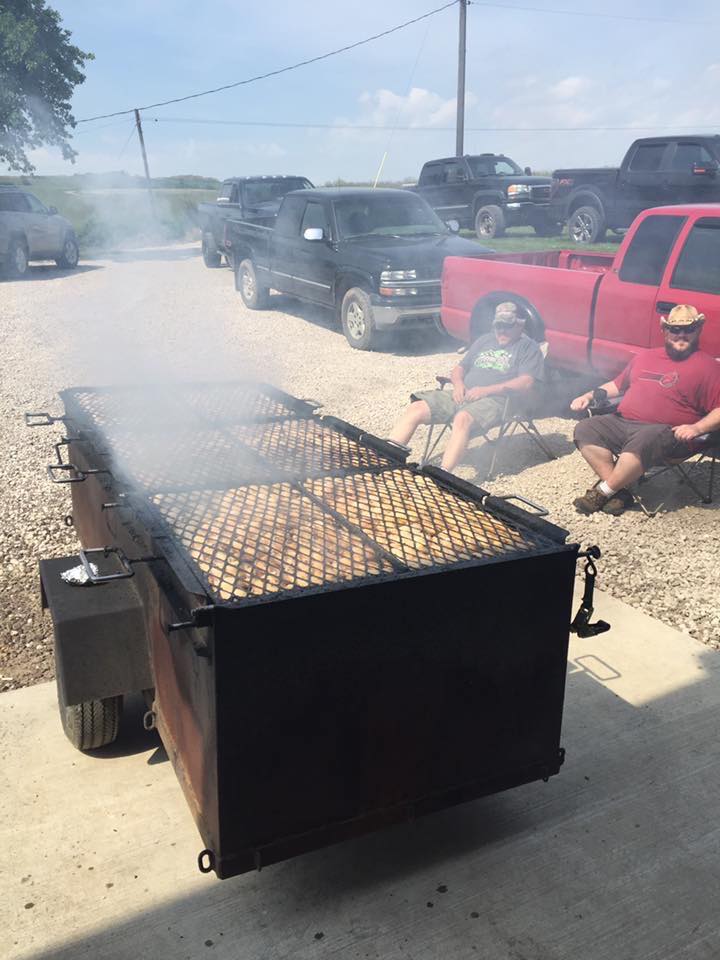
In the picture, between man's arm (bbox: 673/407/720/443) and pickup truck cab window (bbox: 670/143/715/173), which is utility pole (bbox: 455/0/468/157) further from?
man's arm (bbox: 673/407/720/443)

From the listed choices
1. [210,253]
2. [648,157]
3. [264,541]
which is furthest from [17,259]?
[264,541]

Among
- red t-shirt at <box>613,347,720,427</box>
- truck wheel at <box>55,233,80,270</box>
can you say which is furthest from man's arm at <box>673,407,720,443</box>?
truck wheel at <box>55,233,80,270</box>

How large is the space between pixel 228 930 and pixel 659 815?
5.05 feet

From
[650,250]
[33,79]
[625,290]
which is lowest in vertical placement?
[625,290]

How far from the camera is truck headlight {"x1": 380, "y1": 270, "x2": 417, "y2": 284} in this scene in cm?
1005

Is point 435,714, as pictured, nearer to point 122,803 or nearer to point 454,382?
point 122,803

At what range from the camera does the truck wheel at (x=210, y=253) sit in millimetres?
18158

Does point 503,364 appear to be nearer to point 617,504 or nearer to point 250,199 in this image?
point 617,504

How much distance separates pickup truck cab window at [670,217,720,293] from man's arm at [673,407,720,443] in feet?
4.63

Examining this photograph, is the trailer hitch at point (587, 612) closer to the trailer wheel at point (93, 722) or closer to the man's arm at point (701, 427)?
the trailer wheel at point (93, 722)

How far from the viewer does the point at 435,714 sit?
2.49m

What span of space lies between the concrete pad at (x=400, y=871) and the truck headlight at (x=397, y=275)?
7438 mm

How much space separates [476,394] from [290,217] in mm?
6784

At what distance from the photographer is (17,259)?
16594mm
